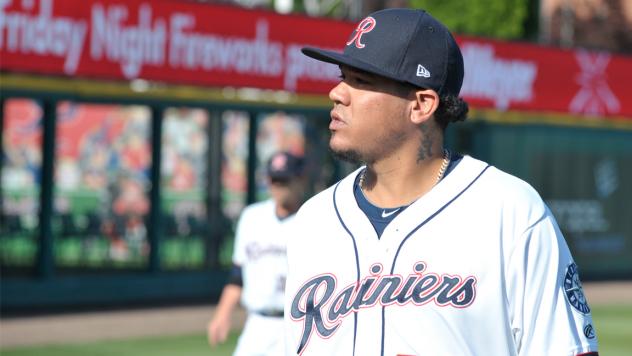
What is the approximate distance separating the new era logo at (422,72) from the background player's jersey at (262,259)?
185 inches

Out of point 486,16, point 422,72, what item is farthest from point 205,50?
point 486,16

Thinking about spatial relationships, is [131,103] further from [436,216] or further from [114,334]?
[436,216]

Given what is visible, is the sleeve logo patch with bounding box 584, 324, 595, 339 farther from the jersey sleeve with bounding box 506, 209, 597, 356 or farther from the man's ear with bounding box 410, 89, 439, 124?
the man's ear with bounding box 410, 89, 439, 124

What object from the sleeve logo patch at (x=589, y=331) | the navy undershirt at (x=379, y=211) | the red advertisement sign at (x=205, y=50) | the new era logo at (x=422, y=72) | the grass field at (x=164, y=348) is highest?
the red advertisement sign at (x=205, y=50)

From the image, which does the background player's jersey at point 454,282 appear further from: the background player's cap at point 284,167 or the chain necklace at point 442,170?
the background player's cap at point 284,167

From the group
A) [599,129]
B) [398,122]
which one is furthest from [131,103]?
[398,122]

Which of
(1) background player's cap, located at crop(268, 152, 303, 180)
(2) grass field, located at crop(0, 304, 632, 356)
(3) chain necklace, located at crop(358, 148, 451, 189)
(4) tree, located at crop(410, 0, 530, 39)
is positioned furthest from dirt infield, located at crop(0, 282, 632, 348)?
(4) tree, located at crop(410, 0, 530, 39)

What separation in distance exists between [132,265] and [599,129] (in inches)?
370

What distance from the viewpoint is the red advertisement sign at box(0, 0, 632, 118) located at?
15086mm

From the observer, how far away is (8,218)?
1694 centimetres

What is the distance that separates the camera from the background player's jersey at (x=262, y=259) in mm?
7883

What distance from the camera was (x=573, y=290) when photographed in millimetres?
3201

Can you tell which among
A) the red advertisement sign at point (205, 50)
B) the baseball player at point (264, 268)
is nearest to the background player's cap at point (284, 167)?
the baseball player at point (264, 268)

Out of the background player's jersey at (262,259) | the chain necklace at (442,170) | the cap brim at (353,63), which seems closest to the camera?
the cap brim at (353,63)
